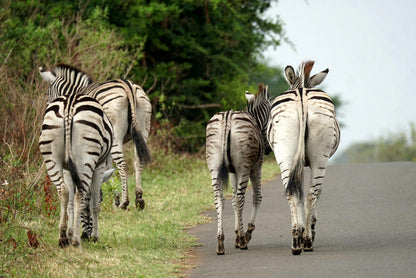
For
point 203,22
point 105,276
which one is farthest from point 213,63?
point 105,276

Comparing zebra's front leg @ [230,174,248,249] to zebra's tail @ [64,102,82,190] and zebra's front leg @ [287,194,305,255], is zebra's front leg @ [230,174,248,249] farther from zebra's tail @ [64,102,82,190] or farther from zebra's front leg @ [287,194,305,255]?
zebra's tail @ [64,102,82,190]

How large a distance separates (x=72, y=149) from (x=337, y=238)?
3.70 m

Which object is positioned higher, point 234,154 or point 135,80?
point 135,80

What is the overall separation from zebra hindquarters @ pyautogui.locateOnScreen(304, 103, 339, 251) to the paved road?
1.33 ft

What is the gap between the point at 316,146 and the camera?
30.3 ft

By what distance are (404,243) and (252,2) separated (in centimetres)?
1880

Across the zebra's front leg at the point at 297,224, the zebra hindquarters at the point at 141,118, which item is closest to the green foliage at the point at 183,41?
the zebra hindquarters at the point at 141,118

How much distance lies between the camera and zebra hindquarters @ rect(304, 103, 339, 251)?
30.1 feet

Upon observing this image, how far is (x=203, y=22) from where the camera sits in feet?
83.5

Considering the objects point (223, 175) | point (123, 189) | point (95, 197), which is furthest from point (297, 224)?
point (123, 189)

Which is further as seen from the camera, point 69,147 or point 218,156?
point 218,156

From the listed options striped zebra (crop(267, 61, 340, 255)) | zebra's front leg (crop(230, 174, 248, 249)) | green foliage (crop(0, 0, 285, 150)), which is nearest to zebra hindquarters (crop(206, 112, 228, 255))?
zebra's front leg (crop(230, 174, 248, 249))

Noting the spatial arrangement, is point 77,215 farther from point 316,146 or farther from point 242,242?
point 316,146

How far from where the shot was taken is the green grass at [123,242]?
8.16 m
